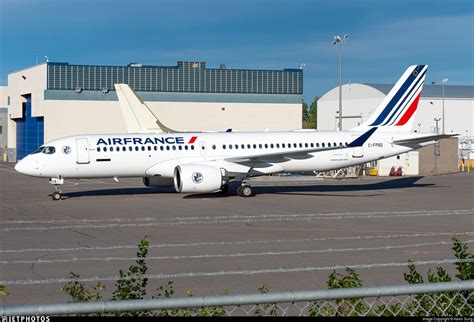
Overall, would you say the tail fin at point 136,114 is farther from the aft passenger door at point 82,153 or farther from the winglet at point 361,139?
the winglet at point 361,139

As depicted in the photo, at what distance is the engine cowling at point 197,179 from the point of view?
31.8m

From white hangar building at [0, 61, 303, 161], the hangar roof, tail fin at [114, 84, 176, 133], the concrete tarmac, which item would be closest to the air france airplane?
the concrete tarmac

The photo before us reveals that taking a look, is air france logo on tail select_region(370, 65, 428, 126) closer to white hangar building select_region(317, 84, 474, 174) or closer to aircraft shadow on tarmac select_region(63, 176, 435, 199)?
aircraft shadow on tarmac select_region(63, 176, 435, 199)

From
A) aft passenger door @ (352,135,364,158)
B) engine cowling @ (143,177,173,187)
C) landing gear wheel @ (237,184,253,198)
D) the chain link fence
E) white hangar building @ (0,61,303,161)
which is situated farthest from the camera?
white hangar building @ (0,61,303,161)

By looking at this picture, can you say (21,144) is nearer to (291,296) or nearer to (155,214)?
(155,214)

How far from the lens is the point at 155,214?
88.7 feet

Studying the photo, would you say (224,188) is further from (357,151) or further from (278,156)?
(357,151)

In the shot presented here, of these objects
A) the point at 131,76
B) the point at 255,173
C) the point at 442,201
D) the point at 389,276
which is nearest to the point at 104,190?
the point at 255,173

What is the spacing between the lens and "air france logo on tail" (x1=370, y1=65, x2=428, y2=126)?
1506 inches

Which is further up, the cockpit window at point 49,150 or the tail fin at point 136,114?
the tail fin at point 136,114

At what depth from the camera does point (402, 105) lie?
127ft

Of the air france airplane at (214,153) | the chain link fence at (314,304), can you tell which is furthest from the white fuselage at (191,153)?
the chain link fence at (314,304)

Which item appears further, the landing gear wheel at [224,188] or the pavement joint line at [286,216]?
the landing gear wheel at [224,188]

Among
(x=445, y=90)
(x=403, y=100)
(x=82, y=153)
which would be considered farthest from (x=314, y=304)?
(x=445, y=90)
